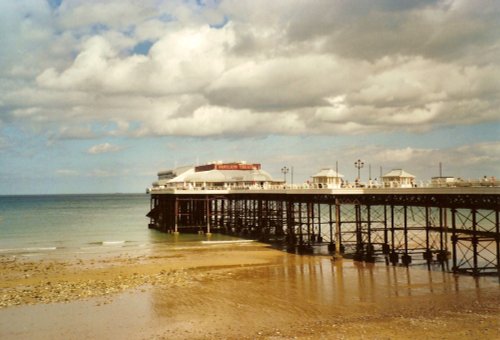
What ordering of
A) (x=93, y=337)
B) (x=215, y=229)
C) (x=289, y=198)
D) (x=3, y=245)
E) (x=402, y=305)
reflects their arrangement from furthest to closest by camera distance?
(x=215, y=229) → (x=3, y=245) → (x=289, y=198) → (x=402, y=305) → (x=93, y=337)

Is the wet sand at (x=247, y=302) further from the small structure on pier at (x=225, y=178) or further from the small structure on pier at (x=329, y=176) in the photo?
the small structure on pier at (x=225, y=178)

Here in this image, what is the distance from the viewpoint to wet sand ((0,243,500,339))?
65.1ft

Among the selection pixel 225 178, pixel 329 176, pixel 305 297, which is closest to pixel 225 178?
pixel 225 178

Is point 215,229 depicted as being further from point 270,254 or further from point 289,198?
point 270,254

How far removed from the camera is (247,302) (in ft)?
80.9

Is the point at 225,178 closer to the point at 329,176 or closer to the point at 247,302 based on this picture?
the point at 329,176

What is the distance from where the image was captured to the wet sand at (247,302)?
19.8 metres

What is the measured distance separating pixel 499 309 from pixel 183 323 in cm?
1426

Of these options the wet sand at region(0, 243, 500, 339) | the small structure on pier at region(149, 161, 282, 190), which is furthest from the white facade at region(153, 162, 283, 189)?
the wet sand at region(0, 243, 500, 339)

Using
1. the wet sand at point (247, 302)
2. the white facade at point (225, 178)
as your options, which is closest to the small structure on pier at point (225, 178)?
the white facade at point (225, 178)

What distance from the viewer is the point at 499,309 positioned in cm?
2197

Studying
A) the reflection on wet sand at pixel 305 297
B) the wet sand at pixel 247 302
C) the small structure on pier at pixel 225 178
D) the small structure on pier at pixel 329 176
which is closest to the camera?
the wet sand at pixel 247 302

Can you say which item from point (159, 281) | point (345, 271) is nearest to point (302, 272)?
point (345, 271)

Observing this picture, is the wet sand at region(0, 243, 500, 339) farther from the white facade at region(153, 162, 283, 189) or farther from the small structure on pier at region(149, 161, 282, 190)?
the white facade at region(153, 162, 283, 189)
